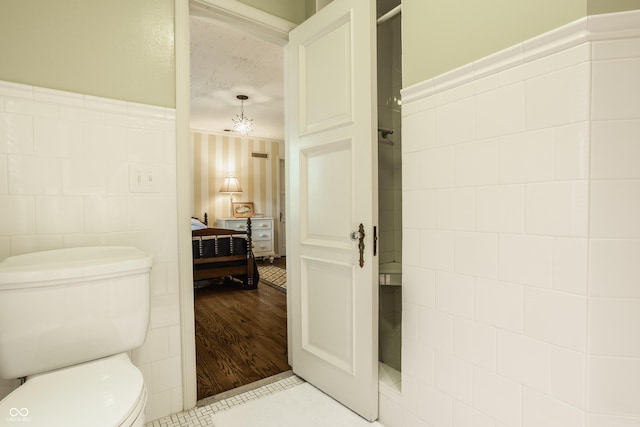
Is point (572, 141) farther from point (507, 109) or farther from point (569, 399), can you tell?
point (569, 399)

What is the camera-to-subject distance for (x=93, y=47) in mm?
1468

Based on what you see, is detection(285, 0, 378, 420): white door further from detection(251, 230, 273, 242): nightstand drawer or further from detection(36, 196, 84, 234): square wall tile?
detection(251, 230, 273, 242): nightstand drawer

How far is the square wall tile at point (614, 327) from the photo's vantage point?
2.97ft

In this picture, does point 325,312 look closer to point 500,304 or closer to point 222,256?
point 500,304

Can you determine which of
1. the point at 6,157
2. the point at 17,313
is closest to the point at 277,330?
the point at 17,313

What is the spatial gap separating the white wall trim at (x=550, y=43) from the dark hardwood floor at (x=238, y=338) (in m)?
1.91

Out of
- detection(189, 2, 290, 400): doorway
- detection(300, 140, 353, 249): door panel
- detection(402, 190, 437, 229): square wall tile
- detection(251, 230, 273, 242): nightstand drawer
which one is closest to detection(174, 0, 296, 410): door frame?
detection(189, 2, 290, 400): doorway

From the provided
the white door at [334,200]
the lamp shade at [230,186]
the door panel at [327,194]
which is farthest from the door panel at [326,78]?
the lamp shade at [230,186]

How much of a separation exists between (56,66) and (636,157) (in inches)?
82.4

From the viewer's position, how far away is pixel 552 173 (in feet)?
3.26

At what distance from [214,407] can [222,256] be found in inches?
101

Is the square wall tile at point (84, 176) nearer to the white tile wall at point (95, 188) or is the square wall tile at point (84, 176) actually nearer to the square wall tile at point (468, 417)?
the white tile wall at point (95, 188)

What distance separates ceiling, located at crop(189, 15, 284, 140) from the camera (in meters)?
2.80

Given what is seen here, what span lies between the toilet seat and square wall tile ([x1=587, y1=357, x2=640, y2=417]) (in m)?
1.30
